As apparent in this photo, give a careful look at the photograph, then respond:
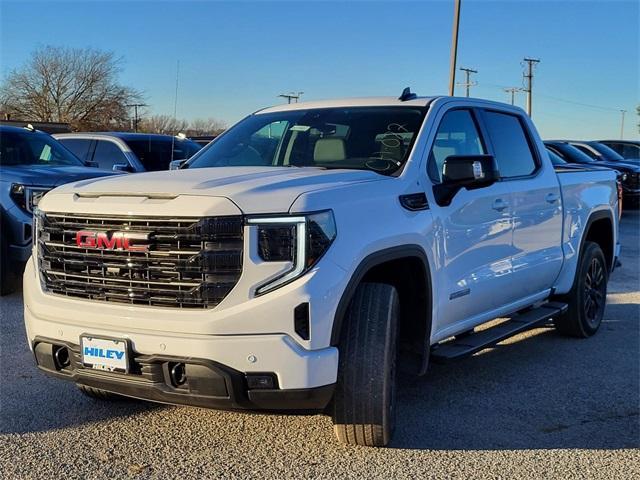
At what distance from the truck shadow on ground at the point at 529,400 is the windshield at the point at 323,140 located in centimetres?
153

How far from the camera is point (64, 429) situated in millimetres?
3992

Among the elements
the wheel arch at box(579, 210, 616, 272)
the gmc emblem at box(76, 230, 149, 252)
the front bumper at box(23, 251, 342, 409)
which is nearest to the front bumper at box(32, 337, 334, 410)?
the front bumper at box(23, 251, 342, 409)

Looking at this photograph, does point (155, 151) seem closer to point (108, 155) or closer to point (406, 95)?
point (108, 155)

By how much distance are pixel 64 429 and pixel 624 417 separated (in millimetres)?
3358

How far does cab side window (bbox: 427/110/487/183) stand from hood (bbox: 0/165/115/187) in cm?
418

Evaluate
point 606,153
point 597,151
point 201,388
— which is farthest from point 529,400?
point 606,153

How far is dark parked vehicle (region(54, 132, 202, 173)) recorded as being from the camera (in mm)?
11109

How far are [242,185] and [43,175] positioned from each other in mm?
4686

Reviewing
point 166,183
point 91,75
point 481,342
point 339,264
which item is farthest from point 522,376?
point 91,75

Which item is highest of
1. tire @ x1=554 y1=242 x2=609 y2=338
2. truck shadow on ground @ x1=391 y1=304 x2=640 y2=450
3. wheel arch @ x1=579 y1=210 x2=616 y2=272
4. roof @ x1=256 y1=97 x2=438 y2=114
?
roof @ x1=256 y1=97 x2=438 y2=114

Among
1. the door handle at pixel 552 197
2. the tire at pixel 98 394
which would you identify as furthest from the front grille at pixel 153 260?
the door handle at pixel 552 197

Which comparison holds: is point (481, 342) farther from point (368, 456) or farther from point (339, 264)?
point (339, 264)

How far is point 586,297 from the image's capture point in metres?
6.40

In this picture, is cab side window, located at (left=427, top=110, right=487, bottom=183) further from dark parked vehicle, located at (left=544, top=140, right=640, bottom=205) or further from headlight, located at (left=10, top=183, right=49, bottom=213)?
dark parked vehicle, located at (left=544, top=140, right=640, bottom=205)
